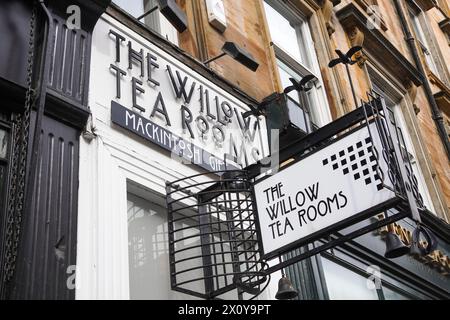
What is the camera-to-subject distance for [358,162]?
4.33 meters

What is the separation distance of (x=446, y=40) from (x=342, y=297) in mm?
12528

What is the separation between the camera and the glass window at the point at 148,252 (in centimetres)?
475

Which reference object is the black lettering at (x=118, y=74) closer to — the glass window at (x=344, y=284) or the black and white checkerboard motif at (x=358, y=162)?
the black and white checkerboard motif at (x=358, y=162)

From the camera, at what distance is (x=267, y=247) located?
4.50 metres

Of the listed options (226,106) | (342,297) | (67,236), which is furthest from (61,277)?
(342,297)

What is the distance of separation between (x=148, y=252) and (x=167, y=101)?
1.41m

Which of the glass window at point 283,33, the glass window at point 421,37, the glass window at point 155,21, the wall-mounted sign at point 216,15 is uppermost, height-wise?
the glass window at point 421,37

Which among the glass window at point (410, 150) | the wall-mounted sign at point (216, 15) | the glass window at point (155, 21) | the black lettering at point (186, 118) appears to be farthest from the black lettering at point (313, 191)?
the glass window at point (410, 150)

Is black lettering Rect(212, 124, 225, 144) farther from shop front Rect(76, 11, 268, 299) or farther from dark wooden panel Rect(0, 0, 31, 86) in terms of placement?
dark wooden panel Rect(0, 0, 31, 86)

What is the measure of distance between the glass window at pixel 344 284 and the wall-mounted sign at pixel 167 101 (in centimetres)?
151

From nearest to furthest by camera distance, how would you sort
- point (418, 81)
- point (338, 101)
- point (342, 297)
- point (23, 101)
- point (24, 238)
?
point (24, 238)
point (23, 101)
point (342, 297)
point (338, 101)
point (418, 81)
